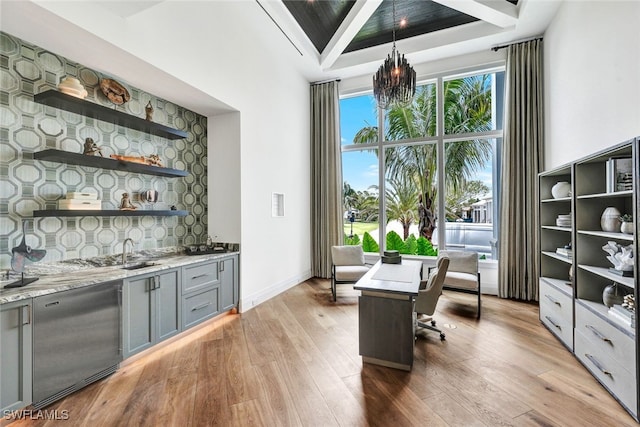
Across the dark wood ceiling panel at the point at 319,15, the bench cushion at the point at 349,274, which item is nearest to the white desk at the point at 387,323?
the bench cushion at the point at 349,274

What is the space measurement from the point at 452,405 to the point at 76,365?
286 cm

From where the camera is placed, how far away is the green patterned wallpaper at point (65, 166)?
2.30m

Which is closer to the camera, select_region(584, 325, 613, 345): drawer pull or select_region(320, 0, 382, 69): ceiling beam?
select_region(584, 325, 613, 345): drawer pull

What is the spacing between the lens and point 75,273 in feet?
8.18

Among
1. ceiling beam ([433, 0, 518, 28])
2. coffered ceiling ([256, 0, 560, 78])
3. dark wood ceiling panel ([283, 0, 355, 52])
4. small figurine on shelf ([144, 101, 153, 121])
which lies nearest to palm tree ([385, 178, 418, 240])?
coffered ceiling ([256, 0, 560, 78])

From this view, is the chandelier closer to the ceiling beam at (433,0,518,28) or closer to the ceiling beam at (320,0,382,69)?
the ceiling beam at (320,0,382,69)

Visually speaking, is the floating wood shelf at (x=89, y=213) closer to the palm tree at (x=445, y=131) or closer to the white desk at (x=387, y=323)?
the white desk at (x=387, y=323)

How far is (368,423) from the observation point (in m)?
1.84

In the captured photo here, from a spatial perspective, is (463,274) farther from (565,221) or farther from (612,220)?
(612,220)

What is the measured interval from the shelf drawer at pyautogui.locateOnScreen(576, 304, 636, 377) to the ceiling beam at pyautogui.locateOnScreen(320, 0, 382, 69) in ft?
13.8

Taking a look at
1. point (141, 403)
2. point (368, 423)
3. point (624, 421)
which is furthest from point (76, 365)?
point (624, 421)

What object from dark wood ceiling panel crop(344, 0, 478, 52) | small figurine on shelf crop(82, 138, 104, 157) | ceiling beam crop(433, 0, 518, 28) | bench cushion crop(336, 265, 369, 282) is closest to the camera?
small figurine on shelf crop(82, 138, 104, 157)

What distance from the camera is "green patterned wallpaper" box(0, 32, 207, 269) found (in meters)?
2.30

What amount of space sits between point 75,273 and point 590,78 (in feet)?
17.8
